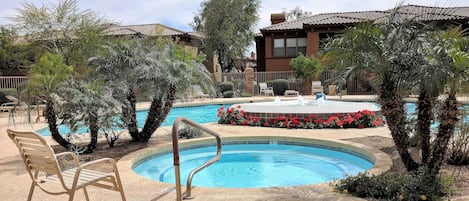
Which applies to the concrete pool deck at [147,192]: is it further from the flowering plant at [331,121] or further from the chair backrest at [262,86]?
the chair backrest at [262,86]

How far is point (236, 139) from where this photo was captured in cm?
924

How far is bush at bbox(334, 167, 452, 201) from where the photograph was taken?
14.0ft

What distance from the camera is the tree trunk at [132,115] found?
809 centimetres

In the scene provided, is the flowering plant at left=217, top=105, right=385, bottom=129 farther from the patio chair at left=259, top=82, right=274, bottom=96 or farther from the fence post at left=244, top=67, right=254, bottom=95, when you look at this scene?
the fence post at left=244, top=67, right=254, bottom=95

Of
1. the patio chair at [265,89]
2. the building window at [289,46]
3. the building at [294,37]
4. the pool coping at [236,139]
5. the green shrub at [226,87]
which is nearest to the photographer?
the pool coping at [236,139]

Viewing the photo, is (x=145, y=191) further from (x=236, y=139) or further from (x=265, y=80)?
(x=265, y=80)

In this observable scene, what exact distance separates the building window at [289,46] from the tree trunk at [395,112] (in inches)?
1011

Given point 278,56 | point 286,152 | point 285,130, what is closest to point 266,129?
point 285,130

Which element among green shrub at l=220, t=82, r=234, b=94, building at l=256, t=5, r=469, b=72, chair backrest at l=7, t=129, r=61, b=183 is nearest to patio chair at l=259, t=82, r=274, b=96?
green shrub at l=220, t=82, r=234, b=94

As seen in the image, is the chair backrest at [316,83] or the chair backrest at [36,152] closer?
the chair backrest at [36,152]

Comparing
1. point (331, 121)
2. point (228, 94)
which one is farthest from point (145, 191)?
point (228, 94)

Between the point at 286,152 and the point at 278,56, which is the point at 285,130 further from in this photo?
the point at 278,56

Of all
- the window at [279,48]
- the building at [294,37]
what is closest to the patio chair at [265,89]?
the building at [294,37]

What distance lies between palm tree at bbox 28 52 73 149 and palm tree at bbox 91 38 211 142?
0.86 meters
